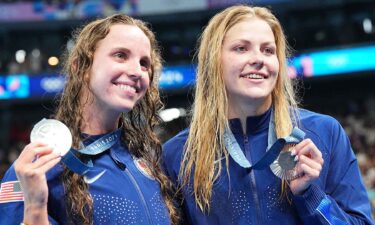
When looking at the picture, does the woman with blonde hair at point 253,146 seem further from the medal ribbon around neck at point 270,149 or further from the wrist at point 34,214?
the wrist at point 34,214

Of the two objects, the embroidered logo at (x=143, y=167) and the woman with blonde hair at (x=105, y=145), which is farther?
the embroidered logo at (x=143, y=167)

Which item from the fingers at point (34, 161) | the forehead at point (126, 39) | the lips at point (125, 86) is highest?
the forehead at point (126, 39)

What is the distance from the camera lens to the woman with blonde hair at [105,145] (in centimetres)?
218

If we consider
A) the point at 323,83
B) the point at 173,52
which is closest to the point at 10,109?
the point at 173,52

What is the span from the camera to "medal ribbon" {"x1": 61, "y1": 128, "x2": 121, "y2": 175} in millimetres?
2096

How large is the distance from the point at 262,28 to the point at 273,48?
0.11 meters

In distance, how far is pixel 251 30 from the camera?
2.60 m

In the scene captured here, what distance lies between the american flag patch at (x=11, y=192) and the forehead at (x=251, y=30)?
1.18 metres

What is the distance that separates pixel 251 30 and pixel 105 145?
847 mm

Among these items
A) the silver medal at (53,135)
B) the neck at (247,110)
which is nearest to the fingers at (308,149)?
the neck at (247,110)

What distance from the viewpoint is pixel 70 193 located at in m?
2.19

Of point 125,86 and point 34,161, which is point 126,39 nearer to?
point 125,86

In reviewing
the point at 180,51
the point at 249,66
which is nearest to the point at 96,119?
the point at 249,66

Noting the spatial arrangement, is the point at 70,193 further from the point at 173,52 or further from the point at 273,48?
the point at 173,52
